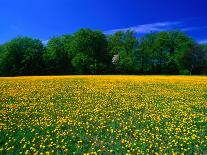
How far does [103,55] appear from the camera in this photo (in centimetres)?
9412

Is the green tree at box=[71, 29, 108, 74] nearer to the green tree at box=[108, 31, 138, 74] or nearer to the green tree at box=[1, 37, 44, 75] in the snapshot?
the green tree at box=[108, 31, 138, 74]

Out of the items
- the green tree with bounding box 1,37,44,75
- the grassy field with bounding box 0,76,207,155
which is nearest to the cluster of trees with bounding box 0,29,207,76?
the green tree with bounding box 1,37,44,75

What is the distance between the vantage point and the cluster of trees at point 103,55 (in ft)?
289

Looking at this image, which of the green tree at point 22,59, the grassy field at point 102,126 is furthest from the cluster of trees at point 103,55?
the grassy field at point 102,126

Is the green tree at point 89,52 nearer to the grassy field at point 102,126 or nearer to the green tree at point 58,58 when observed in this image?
the green tree at point 58,58

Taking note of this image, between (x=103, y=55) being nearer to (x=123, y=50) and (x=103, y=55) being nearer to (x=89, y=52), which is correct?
(x=89, y=52)

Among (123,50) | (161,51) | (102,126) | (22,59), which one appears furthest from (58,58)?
(102,126)

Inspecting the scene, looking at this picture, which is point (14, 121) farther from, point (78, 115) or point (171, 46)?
point (171, 46)

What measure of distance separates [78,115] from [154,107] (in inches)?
187

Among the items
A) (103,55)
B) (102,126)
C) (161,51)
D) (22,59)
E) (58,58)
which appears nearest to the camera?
(102,126)

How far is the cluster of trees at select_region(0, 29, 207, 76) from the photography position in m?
88.2

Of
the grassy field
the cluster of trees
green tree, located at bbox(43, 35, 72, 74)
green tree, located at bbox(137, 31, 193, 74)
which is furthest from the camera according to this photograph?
green tree, located at bbox(137, 31, 193, 74)

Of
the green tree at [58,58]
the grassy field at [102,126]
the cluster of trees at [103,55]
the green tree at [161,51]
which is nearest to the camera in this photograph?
the grassy field at [102,126]

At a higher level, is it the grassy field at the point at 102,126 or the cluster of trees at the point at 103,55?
the cluster of trees at the point at 103,55
